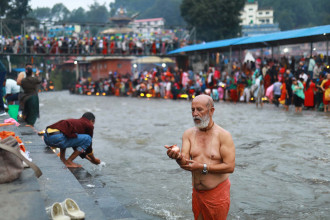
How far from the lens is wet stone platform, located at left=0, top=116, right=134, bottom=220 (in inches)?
123

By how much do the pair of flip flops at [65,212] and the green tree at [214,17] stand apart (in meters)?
43.1

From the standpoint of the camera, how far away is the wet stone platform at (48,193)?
10.2 ft

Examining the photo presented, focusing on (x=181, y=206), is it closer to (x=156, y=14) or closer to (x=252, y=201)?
(x=252, y=201)

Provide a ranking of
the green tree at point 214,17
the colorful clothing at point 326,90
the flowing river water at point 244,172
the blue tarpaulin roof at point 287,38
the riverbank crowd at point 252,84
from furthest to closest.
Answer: the green tree at point 214,17 < the blue tarpaulin roof at point 287,38 < the riverbank crowd at point 252,84 < the colorful clothing at point 326,90 < the flowing river water at point 244,172

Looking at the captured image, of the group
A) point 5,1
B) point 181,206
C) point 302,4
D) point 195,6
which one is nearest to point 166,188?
point 181,206

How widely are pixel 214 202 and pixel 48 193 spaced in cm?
186

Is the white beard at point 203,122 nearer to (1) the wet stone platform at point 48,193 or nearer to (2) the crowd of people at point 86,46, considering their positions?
(1) the wet stone platform at point 48,193

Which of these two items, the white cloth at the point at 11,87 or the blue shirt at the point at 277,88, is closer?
the white cloth at the point at 11,87

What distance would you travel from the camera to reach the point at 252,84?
22953 millimetres

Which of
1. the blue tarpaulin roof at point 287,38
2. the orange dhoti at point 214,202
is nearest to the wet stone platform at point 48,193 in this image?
the orange dhoti at point 214,202

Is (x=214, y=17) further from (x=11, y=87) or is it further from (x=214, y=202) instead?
(x=214, y=202)

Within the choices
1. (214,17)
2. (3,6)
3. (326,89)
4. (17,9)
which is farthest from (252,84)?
(17,9)

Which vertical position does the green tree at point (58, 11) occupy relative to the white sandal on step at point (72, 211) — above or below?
above

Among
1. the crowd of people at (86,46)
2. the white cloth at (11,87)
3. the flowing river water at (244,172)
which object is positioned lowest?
the flowing river water at (244,172)
